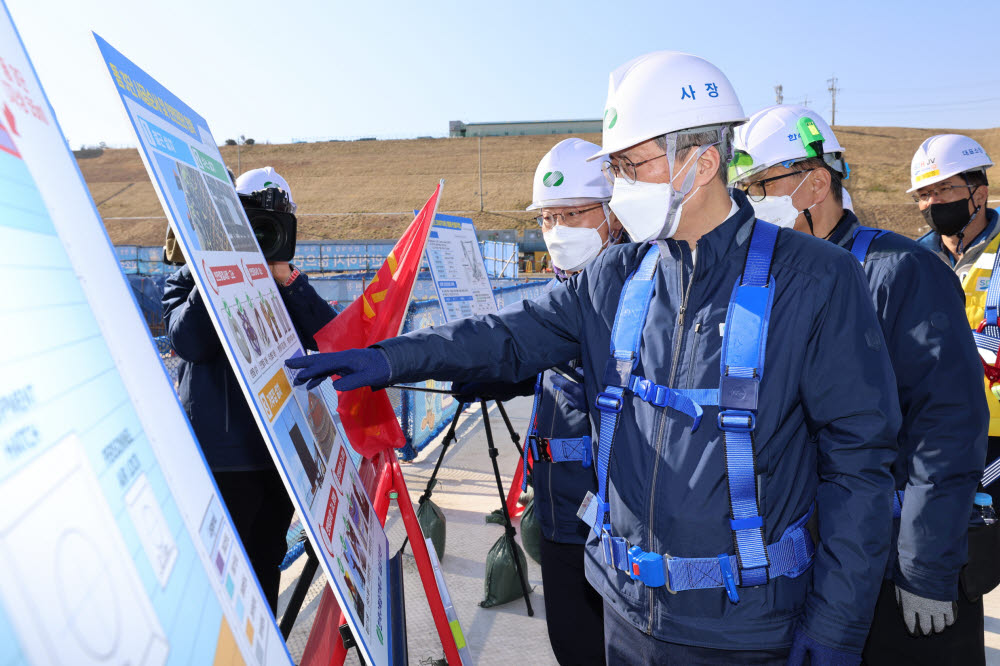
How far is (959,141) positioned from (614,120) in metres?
3.15

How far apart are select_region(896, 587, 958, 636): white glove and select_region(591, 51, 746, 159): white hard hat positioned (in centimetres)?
151

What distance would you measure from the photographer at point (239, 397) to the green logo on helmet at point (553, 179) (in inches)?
49.0

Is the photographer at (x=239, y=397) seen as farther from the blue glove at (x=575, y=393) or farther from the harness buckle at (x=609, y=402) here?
the harness buckle at (x=609, y=402)

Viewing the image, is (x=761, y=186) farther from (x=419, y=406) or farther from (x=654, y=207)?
(x=419, y=406)

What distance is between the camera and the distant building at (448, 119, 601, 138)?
295ft

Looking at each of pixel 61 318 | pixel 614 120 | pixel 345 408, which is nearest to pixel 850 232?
pixel 614 120

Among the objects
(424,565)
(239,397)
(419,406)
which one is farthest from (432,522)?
(419,406)

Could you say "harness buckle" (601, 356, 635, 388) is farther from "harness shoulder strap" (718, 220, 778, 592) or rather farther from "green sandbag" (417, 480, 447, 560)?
"green sandbag" (417, 480, 447, 560)

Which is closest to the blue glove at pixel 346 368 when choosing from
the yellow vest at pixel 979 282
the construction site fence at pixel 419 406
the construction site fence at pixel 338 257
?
the yellow vest at pixel 979 282

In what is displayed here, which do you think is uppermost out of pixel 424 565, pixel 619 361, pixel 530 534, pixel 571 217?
pixel 571 217

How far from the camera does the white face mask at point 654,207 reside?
1819 millimetres

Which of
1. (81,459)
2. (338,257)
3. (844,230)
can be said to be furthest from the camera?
(338,257)

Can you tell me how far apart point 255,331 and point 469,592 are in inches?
121

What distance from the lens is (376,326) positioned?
7.30 feet
